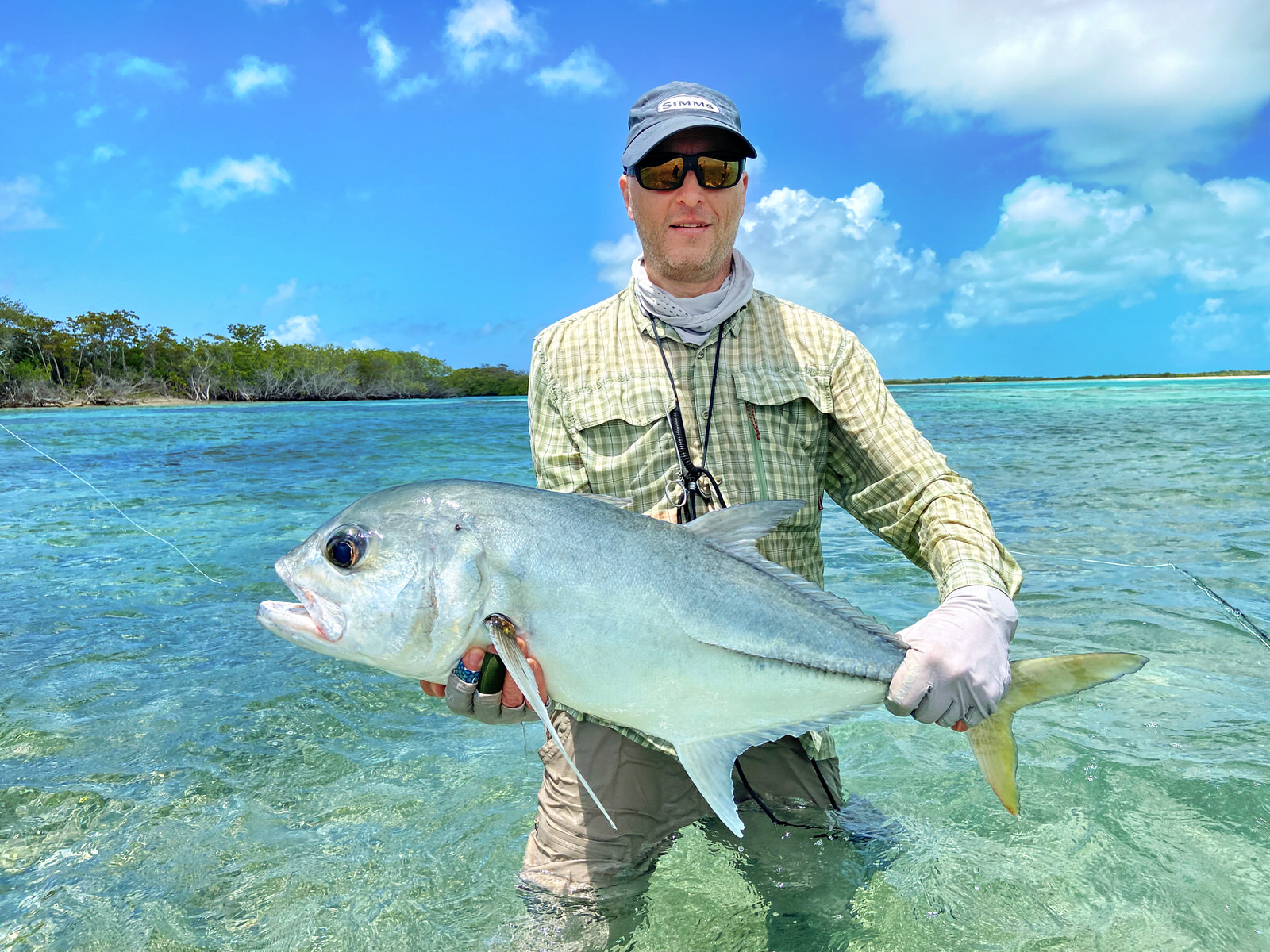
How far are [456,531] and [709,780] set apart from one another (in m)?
0.91

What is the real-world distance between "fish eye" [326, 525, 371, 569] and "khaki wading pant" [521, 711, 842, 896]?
103 cm

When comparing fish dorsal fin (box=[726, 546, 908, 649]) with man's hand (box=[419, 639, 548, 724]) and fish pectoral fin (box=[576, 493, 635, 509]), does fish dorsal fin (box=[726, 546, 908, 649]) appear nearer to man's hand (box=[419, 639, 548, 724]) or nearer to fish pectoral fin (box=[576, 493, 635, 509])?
fish pectoral fin (box=[576, 493, 635, 509])

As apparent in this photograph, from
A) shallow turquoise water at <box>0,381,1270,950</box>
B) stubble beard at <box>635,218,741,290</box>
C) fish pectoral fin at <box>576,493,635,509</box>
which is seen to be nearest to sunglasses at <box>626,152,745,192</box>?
stubble beard at <box>635,218,741,290</box>

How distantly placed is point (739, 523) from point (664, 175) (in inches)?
46.8

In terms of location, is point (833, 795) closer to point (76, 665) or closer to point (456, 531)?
point (456, 531)

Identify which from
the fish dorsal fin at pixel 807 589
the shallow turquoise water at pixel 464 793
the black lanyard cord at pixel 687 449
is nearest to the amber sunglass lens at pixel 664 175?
the black lanyard cord at pixel 687 449

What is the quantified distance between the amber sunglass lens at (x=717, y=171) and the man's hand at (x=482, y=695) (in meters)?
1.56

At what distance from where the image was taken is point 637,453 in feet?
8.94

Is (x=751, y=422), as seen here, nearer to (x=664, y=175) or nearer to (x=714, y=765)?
(x=664, y=175)

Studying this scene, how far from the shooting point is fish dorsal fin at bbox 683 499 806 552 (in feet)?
7.18

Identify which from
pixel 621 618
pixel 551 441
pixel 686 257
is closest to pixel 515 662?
pixel 621 618

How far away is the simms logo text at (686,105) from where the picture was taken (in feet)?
8.81

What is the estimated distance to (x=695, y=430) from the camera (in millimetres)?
2752

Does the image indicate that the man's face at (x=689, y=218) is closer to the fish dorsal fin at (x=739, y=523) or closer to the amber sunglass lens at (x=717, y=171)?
the amber sunglass lens at (x=717, y=171)
